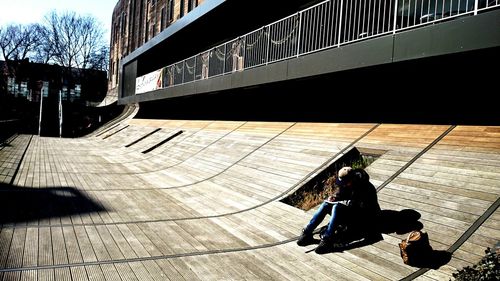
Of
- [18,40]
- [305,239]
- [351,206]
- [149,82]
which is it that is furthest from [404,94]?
[18,40]

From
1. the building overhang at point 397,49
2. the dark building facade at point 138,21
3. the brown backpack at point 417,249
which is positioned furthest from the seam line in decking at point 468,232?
the dark building facade at point 138,21

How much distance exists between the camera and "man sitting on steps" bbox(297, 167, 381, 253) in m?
4.82

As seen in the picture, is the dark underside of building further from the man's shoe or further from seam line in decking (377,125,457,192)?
the man's shoe

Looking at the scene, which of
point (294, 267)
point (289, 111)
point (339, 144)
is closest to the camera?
point (294, 267)

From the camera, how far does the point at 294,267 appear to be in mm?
4445

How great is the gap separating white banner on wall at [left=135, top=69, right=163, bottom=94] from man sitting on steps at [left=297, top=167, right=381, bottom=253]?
17512 millimetres

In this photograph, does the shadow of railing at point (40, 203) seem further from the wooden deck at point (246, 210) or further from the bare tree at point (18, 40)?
the bare tree at point (18, 40)

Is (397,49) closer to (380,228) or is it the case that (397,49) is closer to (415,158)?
(415,158)

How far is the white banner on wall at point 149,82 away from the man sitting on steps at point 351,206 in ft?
57.5

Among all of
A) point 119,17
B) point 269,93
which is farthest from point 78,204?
point 119,17

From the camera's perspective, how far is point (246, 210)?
6922 mm

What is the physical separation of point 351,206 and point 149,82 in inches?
800

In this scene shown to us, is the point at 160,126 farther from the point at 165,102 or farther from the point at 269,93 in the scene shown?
the point at 269,93

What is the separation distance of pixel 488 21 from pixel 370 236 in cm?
349
